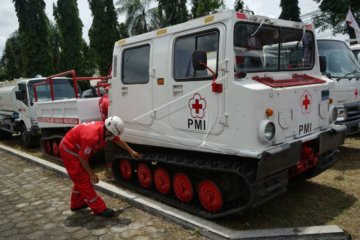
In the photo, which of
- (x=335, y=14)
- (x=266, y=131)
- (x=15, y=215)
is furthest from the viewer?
(x=335, y=14)

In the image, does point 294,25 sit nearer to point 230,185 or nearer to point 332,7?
point 230,185

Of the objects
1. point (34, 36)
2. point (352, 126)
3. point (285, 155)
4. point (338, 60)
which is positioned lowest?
point (352, 126)

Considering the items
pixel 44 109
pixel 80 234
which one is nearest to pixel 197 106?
pixel 80 234

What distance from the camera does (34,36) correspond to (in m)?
24.7

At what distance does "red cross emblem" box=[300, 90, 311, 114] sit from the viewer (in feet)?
15.3

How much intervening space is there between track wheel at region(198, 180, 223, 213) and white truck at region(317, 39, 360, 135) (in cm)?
365

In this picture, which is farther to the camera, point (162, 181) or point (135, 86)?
point (135, 86)

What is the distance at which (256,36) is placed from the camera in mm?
4652

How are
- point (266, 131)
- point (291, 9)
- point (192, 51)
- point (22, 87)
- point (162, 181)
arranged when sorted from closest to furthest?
1. point (266, 131)
2. point (192, 51)
3. point (162, 181)
4. point (22, 87)
5. point (291, 9)

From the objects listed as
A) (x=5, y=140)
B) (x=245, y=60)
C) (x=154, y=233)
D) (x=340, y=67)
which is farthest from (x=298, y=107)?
(x=5, y=140)

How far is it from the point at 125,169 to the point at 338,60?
5587 mm

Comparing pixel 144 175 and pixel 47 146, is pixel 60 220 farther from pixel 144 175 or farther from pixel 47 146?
pixel 47 146

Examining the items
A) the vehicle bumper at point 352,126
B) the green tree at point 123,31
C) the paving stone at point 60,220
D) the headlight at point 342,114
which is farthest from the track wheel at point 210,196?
the green tree at point 123,31

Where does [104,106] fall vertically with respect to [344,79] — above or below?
below
